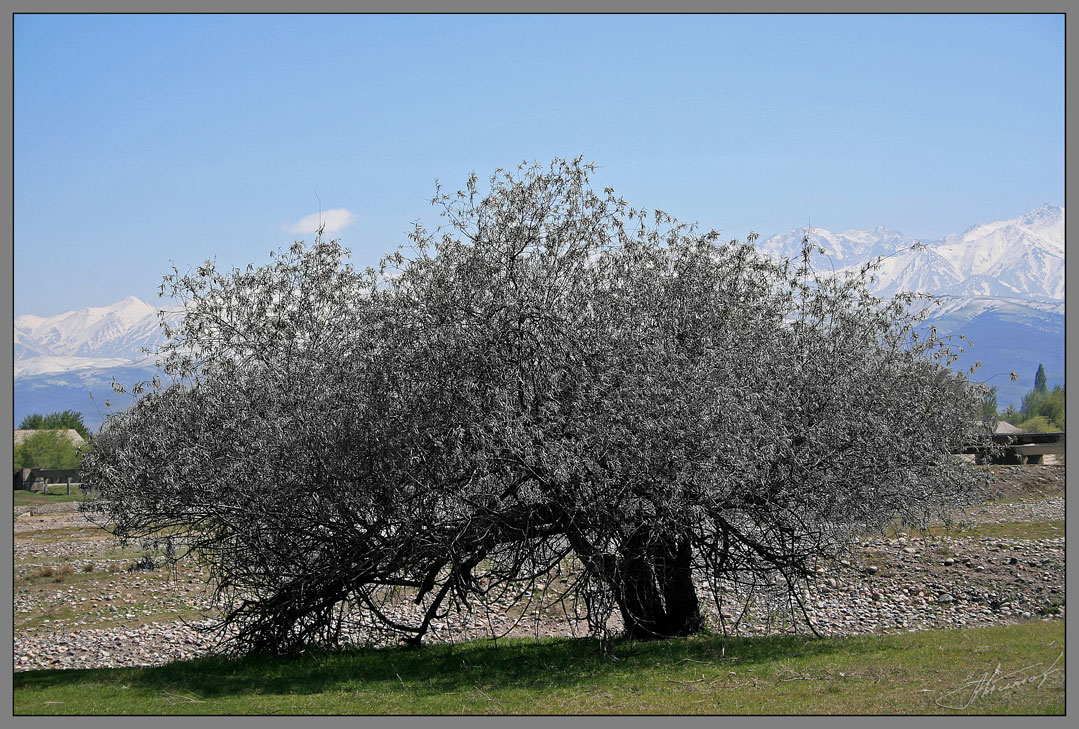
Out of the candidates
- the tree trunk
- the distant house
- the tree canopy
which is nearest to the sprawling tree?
the tree trunk

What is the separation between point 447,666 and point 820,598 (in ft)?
46.3

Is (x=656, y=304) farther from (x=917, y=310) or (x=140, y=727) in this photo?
(x=140, y=727)

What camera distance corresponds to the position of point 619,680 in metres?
13.6

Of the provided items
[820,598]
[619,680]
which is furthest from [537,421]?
[820,598]

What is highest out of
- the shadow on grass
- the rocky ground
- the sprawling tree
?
the sprawling tree

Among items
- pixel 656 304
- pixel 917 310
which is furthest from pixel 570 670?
pixel 917 310

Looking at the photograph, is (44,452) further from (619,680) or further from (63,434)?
(619,680)

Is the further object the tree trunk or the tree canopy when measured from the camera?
the tree canopy

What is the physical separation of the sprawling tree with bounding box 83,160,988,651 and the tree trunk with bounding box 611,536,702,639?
0.17 feet

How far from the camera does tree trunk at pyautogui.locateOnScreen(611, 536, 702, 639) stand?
15.4 metres

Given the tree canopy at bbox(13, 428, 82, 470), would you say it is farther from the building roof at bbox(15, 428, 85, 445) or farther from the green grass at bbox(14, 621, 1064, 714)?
the green grass at bbox(14, 621, 1064, 714)

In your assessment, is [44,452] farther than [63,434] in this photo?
No

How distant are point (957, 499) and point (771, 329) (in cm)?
491

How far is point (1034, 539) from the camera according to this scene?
31.3 meters
